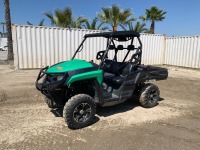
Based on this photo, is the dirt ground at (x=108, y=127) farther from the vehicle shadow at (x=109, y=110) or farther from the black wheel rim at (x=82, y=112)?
the black wheel rim at (x=82, y=112)

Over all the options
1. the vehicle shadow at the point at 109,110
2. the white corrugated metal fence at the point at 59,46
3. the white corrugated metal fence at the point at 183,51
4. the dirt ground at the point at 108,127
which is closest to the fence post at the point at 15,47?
the white corrugated metal fence at the point at 59,46

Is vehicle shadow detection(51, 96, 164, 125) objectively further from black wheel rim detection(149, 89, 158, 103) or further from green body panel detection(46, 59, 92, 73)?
green body panel detection(46, 59, 92, 73)

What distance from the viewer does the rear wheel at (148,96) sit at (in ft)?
16.5

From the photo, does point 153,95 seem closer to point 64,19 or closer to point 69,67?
point 69,67

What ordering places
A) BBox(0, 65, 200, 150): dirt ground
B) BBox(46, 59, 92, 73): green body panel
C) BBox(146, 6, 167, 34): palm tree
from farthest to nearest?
BBox(146, 6, 167, 34): palm tree, BBox(46, 59, 92, 73): green body panel, BBox(0, 65, 200, 150): dirt ground

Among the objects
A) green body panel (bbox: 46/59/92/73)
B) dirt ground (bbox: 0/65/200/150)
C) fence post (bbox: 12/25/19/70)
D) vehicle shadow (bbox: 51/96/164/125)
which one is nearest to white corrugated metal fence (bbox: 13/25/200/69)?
fence post (bbox: 12/25/19/70)

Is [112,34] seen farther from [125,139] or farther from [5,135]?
[5,135]

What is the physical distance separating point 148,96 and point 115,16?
13458mm

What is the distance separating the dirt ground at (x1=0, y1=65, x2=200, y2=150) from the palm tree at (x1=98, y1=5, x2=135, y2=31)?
12646mm

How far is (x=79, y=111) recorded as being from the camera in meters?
3.86

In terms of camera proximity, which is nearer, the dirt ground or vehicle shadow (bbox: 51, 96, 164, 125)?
the dirt ground

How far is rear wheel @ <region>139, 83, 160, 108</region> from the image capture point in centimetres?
504

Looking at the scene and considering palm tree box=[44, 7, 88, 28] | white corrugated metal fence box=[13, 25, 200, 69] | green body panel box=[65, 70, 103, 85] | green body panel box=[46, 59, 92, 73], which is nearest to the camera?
green body panel box=[65, 70, 103, 85]

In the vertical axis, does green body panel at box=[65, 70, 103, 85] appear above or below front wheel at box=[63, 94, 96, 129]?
above
